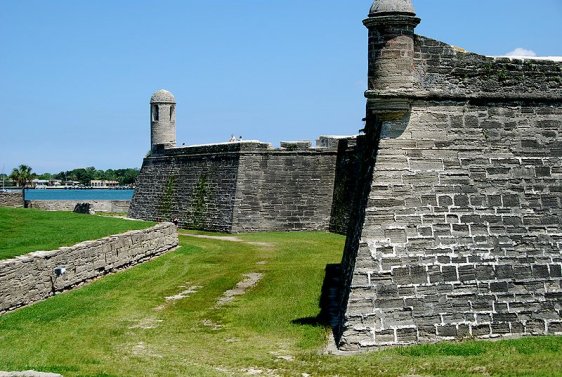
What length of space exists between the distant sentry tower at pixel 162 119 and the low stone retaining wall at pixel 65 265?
2265 centimetres

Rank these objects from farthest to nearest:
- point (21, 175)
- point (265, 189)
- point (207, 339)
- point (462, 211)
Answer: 1. point (21, 175)
2. point (265, 189)
3. point (207, 339)
4. point (462, 211)

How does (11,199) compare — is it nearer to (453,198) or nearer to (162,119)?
(162,119)

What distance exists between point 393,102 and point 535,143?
2489mm

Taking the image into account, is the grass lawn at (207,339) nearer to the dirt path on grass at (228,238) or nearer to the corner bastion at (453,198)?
the corner bastion at (453,198)

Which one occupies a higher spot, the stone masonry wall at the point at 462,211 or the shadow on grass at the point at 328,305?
the stone masonry wall at the point at 462,211

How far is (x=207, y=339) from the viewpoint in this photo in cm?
1394

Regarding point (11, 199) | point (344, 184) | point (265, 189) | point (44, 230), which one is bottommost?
point (44, 230)

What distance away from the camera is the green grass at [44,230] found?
20297 millimetres

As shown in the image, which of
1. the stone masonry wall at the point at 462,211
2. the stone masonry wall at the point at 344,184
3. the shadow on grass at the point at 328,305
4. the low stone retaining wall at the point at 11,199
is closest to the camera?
the stone masonry wall at the point at 462,211

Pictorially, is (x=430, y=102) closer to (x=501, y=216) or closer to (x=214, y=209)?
(x=501, y=216)

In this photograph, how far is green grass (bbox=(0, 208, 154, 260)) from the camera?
20.3 m

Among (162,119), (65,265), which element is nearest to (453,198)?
(65,265)

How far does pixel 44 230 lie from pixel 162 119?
2388 centimetres

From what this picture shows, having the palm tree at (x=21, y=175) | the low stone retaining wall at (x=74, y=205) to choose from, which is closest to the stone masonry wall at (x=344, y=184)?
the low stone retaining wall at (x=74, y=205)
